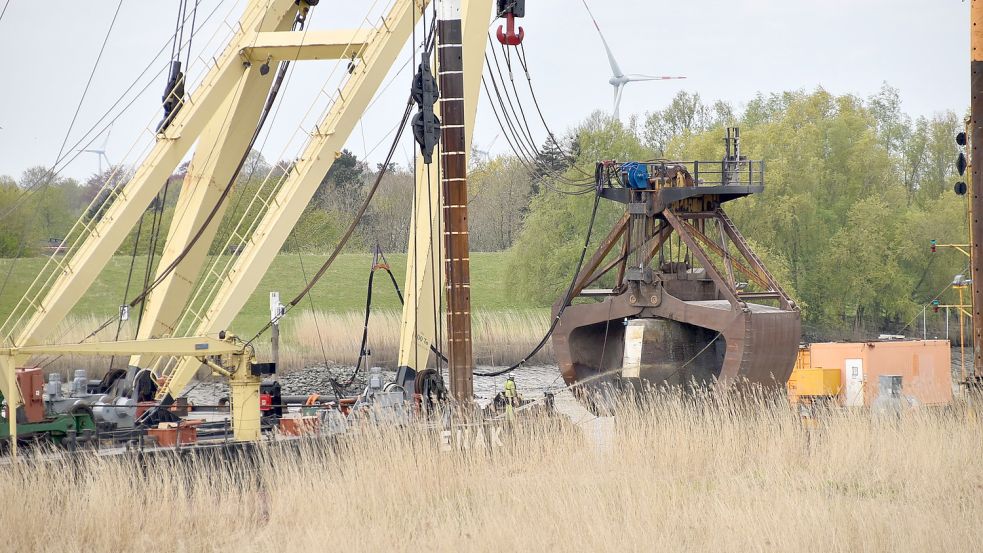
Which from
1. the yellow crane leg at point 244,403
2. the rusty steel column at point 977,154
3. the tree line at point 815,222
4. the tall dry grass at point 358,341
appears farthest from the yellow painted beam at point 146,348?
the tree line at point 815,222

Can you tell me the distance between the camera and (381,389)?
23.7 m

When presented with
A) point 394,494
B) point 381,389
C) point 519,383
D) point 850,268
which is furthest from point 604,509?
point 850,268

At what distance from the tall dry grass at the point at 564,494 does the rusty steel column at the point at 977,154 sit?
1.70 m

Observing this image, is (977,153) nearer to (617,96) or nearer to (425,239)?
(425,239)

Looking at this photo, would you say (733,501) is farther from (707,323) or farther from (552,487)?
(707,323)

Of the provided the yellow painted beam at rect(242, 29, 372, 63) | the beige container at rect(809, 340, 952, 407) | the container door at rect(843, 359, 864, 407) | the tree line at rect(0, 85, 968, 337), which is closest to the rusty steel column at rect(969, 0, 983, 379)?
the beige container at rect(809, 340, 952, 407)

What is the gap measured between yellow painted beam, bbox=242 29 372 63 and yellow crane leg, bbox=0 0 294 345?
34 centimetres

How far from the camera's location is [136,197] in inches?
918

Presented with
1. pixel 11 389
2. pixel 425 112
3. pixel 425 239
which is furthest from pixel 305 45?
pixel 11 389

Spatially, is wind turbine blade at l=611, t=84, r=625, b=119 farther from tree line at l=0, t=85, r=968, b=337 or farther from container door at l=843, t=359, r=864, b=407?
container door at l=843, t=359, r=864, b=407

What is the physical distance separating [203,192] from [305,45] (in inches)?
145

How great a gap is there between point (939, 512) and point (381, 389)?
12.4 m

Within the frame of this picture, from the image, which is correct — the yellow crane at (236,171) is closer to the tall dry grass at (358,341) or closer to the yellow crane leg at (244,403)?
the yellow crane leg at (244,403)

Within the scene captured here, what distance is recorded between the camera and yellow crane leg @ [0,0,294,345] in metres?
21.7
